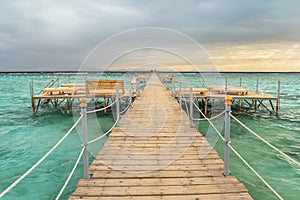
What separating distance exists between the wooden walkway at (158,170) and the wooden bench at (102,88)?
605cm

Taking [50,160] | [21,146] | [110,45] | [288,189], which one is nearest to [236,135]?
[288,189]

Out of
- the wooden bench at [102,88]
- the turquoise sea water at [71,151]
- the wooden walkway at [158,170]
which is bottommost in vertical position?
the turquoise sea water at [71,151]

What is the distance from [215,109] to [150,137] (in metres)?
8.32

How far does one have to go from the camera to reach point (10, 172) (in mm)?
5797

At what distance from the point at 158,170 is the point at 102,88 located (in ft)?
32.1

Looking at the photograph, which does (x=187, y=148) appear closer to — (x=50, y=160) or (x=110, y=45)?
(x=50, y=160)

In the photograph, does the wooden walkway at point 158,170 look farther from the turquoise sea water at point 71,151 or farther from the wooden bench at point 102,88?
the wooden bench at point 102,88

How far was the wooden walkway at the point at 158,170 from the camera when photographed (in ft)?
9.87

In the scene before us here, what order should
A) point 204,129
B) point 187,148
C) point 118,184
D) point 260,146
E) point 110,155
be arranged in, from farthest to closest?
point 204,129 < point 260,146 < point 187,148 < point 110,155 < point 118,184

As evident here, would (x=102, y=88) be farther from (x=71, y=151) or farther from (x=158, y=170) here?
(x=158, y=170)

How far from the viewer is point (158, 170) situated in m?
3.70

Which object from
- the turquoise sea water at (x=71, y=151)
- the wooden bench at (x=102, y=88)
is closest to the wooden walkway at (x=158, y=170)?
the turquoise sea water at (x=71, y=151)

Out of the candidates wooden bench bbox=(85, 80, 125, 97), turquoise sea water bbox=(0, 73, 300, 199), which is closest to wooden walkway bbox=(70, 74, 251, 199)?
turquoise sea water bbox=(0, 73, 300, 199)

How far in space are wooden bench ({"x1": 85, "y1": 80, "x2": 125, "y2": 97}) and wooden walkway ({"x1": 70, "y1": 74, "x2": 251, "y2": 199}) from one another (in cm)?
605
